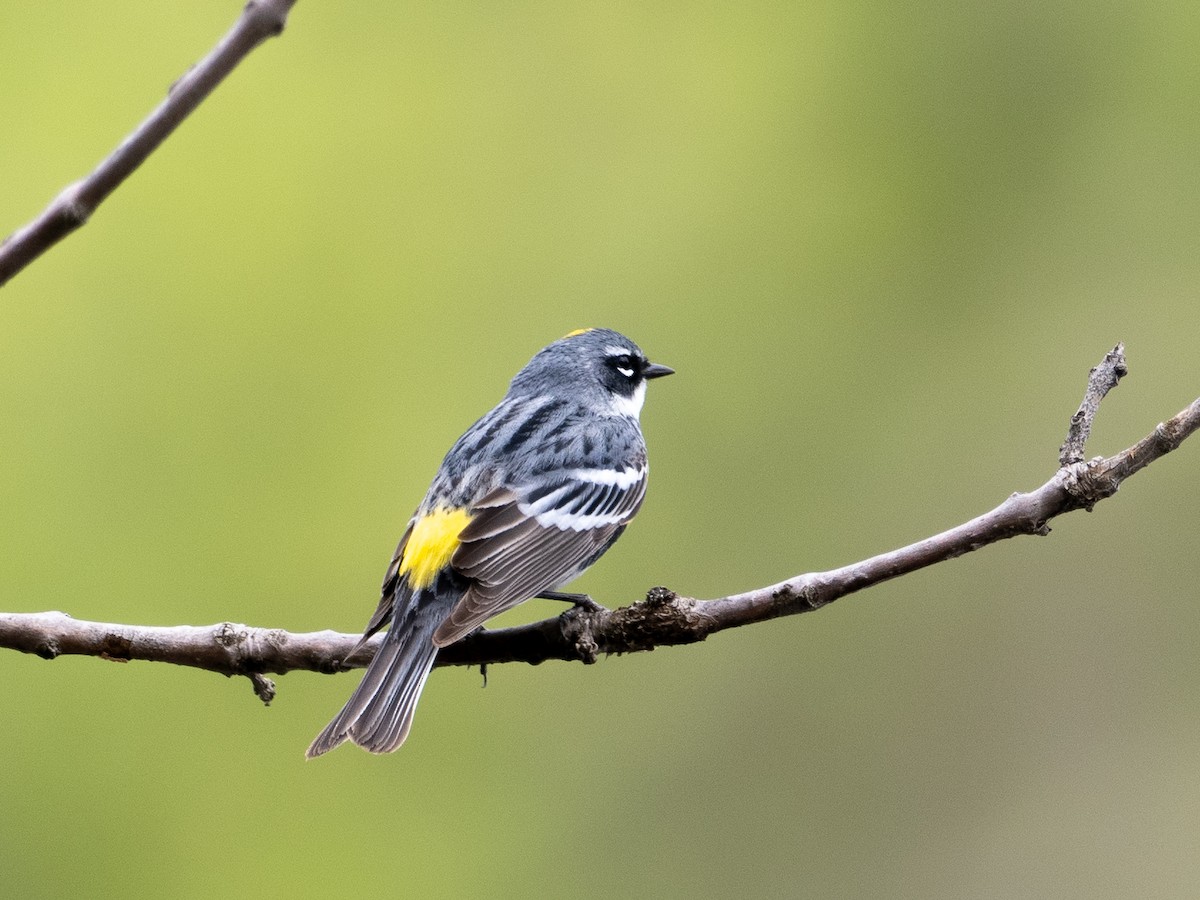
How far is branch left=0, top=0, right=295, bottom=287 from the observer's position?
132 cm

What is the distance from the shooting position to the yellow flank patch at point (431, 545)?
130 inches

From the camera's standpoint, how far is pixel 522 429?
12.4ft

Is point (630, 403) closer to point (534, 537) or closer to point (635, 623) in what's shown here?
point (534, 537)

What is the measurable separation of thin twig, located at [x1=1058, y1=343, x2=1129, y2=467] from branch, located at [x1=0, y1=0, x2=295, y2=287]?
69.0 inches

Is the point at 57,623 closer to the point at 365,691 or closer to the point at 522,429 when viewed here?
the point at 365,691

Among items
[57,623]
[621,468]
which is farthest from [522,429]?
[57,623]

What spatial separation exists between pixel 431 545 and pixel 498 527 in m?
0.19

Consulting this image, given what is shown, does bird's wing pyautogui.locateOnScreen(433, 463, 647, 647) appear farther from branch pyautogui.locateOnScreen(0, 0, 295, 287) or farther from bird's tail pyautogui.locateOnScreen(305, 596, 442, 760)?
branch pyautogui.locateOnScreen(0, 0, 295, 287)

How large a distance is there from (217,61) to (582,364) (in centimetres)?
312

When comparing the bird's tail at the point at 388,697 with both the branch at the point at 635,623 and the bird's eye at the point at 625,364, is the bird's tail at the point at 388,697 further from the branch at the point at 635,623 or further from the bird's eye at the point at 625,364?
the bird's eye at the point at 625,364

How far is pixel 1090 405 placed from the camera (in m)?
2.53

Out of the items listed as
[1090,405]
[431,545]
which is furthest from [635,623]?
[1090,405]

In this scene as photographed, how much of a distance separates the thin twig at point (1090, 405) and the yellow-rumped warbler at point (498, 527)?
1.31m

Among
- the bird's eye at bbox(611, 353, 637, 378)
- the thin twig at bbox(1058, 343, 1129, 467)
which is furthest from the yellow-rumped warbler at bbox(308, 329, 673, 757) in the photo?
the thin twig at bbox(1058, 343, 1129, 467)
